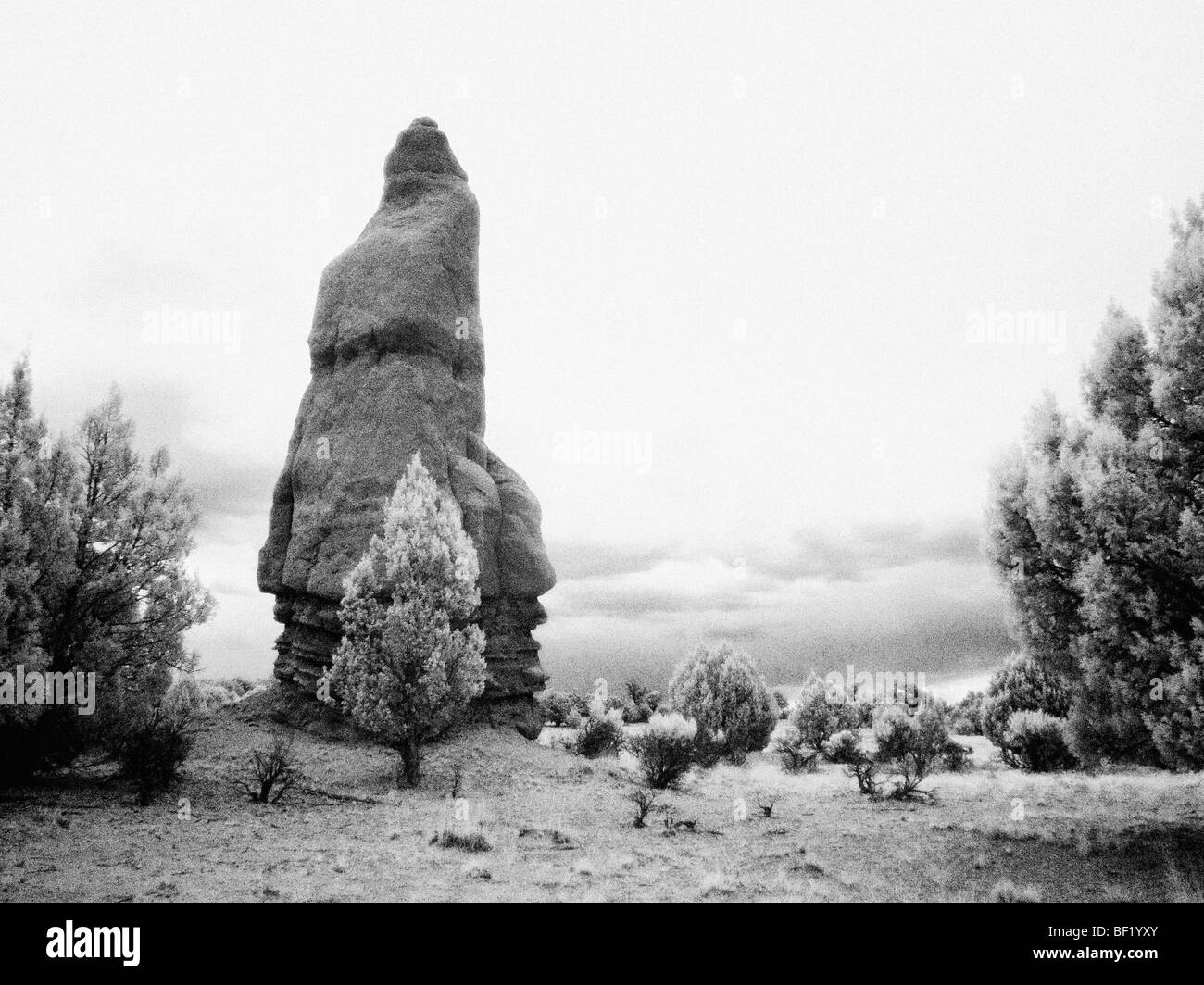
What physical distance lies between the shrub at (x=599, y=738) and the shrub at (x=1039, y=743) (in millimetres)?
16588

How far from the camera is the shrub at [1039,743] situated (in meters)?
27.4

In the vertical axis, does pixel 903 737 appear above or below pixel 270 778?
below

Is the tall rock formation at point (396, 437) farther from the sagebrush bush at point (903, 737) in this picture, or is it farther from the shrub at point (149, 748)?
the sagebrush bush at point (903, 737)

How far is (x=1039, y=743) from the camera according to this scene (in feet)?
90.6

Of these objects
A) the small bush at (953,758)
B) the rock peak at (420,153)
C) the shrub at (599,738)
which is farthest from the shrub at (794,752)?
the rock peak at (420,153)

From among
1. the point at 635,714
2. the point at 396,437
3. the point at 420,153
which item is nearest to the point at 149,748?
the point at 396,437

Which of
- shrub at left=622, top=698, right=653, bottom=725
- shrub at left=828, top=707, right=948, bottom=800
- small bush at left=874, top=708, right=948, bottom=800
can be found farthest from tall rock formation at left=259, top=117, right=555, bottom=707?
shrub at left=622, top=698, right=653, bottom=725

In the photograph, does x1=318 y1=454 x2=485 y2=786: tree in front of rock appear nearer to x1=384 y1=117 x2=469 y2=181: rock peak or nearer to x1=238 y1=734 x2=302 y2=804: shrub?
x1=238 y1=734 x2=302 y2=804: shrub

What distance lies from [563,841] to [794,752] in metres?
18.4

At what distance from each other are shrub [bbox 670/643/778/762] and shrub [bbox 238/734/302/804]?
18.4 meters

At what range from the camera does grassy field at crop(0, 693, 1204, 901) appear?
10781 millimetres

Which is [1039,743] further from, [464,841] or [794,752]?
[464,841]

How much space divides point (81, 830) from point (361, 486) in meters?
13.6
